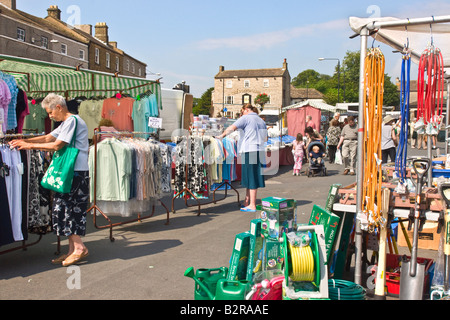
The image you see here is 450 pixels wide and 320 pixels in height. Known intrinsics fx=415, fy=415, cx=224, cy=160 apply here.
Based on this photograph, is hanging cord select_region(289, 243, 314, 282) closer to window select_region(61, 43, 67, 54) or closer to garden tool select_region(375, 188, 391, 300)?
garden tool select_region(375, 188, 391, 300)

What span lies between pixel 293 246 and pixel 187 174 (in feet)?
15.5

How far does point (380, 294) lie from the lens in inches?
138

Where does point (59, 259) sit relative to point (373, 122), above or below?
below

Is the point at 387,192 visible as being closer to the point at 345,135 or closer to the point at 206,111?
the point at 345,135

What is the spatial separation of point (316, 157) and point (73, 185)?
380 inches

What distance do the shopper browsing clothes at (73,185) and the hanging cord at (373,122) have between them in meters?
3.08

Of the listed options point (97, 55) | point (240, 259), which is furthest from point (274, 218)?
point (97, 55)

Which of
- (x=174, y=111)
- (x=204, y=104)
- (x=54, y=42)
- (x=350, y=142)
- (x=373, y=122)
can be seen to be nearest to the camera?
(x=373, y=122)

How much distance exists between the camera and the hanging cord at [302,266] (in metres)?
3.11

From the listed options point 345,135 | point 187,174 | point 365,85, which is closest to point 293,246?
point 365,85

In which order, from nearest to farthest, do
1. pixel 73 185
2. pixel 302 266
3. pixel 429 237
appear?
pixel 302 266, pixel 73 185, pixel 429 237

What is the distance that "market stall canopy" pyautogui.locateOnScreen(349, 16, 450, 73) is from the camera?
3740 millimetres

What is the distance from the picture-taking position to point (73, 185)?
15.4 ft

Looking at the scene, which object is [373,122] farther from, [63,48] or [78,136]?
[63,48]
